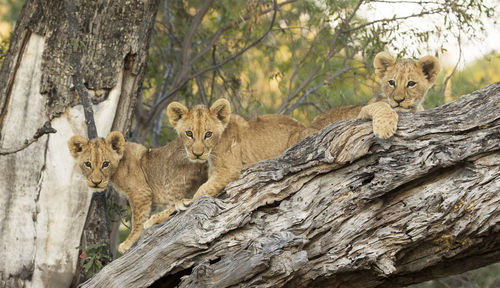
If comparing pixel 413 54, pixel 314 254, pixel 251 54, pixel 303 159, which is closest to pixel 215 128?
pixel 303 159

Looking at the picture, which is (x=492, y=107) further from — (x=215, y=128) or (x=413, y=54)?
(x=413, y=54)

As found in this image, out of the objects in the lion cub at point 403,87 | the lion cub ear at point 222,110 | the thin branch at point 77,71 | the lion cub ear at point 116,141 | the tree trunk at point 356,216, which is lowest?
the tree trunk at point 356,216

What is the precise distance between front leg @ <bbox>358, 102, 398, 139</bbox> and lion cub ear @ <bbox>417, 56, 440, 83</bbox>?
1.18 m

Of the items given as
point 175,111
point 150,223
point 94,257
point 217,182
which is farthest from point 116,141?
point 217,182

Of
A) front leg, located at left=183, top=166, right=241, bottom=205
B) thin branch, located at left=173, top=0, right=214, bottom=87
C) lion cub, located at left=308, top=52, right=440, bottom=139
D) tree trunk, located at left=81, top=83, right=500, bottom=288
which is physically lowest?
tree trunk, located at left=81, top=83, right=500, bottom=288

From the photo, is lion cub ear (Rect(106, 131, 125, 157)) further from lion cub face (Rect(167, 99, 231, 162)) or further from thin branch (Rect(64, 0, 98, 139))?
lion cub face (Rect(167, 99, 231, 162))

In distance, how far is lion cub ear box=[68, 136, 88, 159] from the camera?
585 cm

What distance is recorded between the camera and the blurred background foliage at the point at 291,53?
26.2 feet

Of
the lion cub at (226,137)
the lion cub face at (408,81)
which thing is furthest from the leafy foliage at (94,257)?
the lion cub face at (408,81)

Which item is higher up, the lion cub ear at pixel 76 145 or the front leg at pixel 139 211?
the lion cub ear at pixel 76 145

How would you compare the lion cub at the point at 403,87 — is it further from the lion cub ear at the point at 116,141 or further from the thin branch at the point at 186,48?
the thin branch at the point at 186,48

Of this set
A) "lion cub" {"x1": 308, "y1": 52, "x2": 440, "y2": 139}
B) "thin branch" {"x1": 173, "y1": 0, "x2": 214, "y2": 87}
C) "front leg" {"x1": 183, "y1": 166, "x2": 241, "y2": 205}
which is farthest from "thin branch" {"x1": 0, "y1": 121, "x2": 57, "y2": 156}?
"thin branch" {"x1": 173, "y1": 0, "x2": 214, "y2": 87}

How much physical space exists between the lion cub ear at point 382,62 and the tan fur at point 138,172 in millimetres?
1845

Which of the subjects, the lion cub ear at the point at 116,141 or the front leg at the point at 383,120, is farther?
the lion cub ear at the point at 116,141
